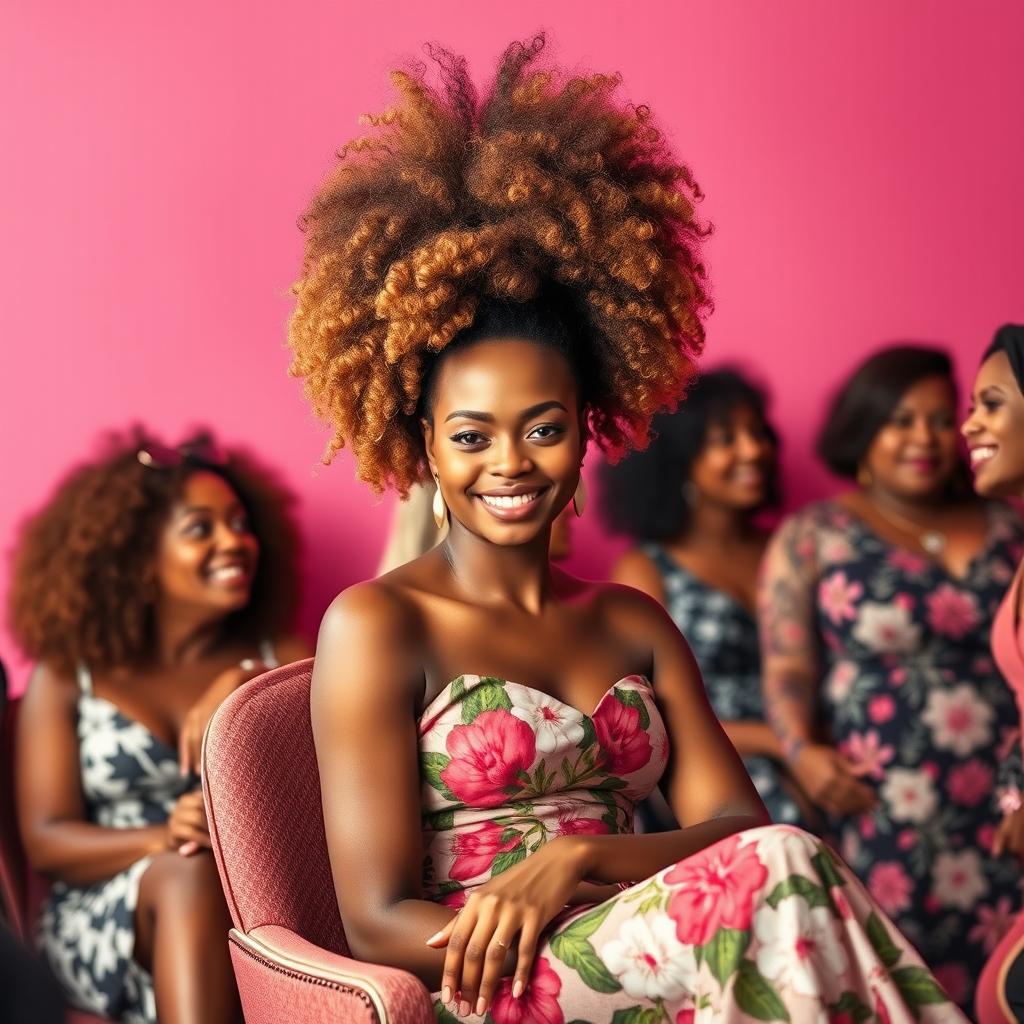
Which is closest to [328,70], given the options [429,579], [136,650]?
[136,650]

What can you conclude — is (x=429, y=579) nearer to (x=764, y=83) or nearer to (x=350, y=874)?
(x=350, y=874)

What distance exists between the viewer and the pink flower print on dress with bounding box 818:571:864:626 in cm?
438

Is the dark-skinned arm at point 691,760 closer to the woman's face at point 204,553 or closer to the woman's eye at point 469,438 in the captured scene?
the woman's eye at point 469,438

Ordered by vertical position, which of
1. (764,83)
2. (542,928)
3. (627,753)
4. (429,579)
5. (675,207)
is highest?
(764,83)

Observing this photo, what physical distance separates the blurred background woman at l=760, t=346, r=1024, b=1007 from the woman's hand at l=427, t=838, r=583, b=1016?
2.36m

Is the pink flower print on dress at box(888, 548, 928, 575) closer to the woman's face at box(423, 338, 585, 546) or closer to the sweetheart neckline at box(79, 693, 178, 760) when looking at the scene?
the sweetheart neckline at box(79, 693, 178, 760)

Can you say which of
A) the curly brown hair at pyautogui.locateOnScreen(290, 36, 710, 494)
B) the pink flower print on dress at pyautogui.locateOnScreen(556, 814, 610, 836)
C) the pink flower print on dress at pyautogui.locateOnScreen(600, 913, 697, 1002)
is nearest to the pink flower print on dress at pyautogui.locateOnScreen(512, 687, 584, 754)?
the pink flower print on dress at pyautogui.locateOnScreen(556, 814, 610, 836)

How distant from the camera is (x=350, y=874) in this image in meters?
2.17

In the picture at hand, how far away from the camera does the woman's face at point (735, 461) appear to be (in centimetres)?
474

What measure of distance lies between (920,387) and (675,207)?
89.6 inches

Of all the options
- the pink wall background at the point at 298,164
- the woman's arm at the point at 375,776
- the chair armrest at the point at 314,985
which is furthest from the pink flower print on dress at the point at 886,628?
the chair armrest at the point at 314,985

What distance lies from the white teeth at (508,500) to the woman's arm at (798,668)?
223 centimetres

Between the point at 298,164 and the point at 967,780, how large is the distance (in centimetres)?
245

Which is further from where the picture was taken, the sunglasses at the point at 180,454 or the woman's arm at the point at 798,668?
the woman's arm at the point at 798,668
